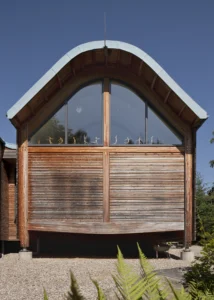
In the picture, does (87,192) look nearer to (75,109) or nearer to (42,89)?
(75,109)

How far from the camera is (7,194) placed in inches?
543

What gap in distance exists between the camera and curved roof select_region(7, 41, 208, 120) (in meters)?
11.5

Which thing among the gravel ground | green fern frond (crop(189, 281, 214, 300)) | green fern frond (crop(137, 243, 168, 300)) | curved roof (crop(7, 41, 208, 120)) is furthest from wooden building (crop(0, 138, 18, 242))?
green fern frond (crop(137, 243, 168, 300))

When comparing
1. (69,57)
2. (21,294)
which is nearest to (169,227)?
(21,294)

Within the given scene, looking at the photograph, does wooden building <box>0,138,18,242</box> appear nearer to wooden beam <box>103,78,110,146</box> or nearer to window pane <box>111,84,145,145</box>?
wooden beam <box>103,78,110,146</box>

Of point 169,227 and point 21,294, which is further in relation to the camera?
point 169,227

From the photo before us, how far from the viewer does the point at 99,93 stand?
12.5 metres

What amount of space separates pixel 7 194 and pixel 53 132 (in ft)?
11.5

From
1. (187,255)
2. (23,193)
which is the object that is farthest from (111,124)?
(187,255)

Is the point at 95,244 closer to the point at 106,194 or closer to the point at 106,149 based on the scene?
the point at 106,194

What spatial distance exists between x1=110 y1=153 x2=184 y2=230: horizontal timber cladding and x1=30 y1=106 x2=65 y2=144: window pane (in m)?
2.01

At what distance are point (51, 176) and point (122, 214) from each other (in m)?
2.79

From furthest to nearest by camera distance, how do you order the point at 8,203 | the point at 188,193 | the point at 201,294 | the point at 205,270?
the point at 8,203 < the point at 188,193 < the point at 205,270 < the point at 201,294

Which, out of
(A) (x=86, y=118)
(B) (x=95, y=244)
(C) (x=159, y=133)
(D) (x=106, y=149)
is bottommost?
(B) (x=95, y=244)
